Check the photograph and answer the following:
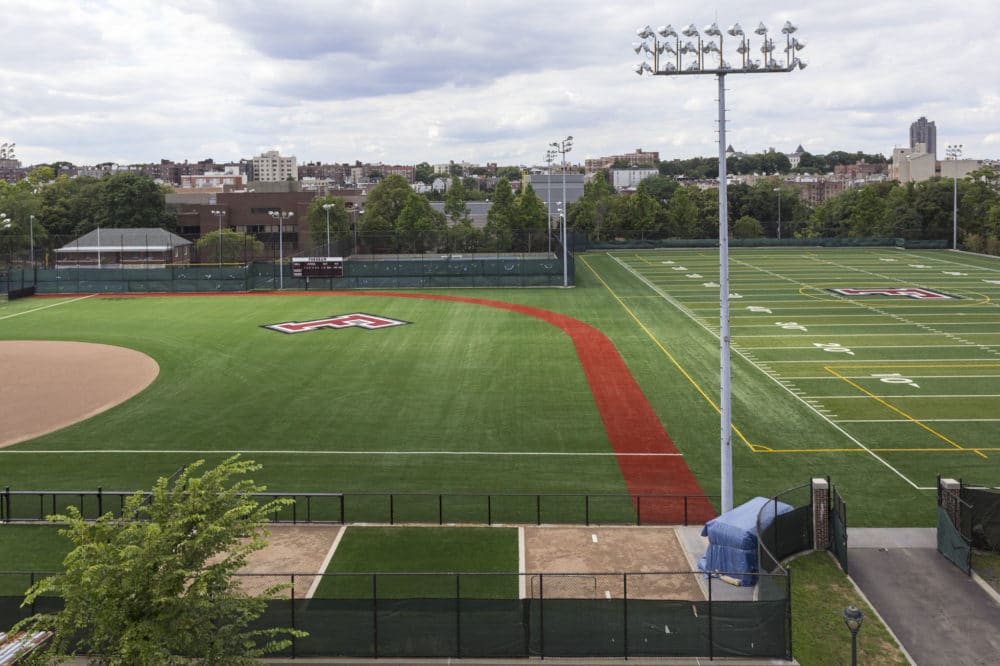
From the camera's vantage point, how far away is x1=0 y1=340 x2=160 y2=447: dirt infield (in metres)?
32.7

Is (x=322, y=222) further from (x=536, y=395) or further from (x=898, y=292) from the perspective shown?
A: (x=536, y=395)

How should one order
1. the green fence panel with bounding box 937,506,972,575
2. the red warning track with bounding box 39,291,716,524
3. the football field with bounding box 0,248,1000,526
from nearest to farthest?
the green fence panel with bounding box 937,506,972,575, the red warning track with bounding box 39,291,716,524, the football field with bounding box 0,248,1000,526

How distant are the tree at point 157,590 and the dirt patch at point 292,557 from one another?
531 cm

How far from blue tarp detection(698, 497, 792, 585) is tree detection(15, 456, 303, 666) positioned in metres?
9.24

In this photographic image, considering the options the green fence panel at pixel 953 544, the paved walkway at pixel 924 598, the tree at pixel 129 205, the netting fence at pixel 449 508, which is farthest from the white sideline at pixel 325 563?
the tree at pixel 129 205

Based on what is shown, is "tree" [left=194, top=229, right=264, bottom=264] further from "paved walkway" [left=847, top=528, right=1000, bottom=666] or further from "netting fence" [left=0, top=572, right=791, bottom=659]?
"netting fence" [left=0, top=572, right=791, bottom=659]

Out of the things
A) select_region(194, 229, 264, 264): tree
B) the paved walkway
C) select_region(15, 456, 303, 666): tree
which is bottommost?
the paved walkway

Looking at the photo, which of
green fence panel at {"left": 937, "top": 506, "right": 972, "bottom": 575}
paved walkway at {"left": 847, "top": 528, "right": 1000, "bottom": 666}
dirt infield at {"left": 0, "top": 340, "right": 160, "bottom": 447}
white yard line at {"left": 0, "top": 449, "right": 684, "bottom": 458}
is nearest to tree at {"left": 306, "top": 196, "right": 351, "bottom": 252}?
dirt infield at {"left": 0, "top": 340, "right": 160, "bottom": 447}

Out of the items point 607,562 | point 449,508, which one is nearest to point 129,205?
point 449,508

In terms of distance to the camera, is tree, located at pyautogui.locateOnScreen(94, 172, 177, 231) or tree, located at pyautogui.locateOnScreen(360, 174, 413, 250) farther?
tree, located at pyautogui.locateOnScreen(94, 172, 177, 231)

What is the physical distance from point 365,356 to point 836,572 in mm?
27941

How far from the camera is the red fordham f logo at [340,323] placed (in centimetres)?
5194

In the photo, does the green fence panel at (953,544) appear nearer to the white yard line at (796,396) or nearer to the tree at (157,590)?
the white yard line at (796,396)

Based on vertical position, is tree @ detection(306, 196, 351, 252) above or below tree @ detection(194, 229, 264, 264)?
above
